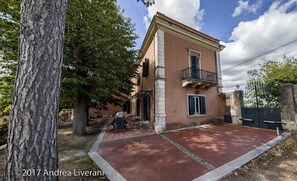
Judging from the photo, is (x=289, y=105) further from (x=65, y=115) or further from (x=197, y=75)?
(x=65, y=115)

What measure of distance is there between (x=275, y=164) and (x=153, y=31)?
8.80 meters

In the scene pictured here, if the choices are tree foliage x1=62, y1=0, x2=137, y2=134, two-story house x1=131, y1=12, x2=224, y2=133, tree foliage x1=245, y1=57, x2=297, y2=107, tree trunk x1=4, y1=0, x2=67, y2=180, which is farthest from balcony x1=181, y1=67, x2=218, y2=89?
tree trunk x1=4, y1=0, x2=67, y2=180

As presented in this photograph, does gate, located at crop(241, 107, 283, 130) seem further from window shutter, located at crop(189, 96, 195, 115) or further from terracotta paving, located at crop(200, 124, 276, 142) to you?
window shutter, located at crop(189, 96, 195, 115)

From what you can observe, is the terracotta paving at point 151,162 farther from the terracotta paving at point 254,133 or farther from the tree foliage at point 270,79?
the tree foliage at point 270,79

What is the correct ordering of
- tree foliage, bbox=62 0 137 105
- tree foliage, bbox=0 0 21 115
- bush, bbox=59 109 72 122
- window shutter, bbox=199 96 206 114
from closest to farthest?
tree foliage, bbox=0 0 21 115
tree foliage, bbox=62 0 137 105
window shutter, bbox=199 96 206 114
bush, bbox=59 109 72 122

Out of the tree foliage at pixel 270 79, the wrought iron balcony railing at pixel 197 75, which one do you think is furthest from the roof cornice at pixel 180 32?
the tree foliage at pixel 270 79

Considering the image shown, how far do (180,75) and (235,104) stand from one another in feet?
15.3

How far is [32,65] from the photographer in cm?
146

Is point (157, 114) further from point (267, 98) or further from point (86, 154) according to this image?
point (267, 98)

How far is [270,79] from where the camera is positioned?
9.84m

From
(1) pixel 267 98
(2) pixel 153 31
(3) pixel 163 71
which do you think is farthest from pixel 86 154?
(1) pixel 267 98

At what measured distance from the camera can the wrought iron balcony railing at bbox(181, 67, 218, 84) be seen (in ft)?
27.8

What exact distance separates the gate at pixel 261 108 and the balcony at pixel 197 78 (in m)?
2.46

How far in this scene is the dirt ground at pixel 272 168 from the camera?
284 cm
